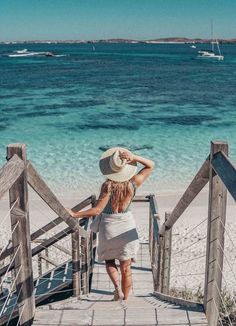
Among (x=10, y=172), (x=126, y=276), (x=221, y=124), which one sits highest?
(x=221, y=124)

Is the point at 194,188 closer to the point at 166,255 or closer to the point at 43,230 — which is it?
the point at 166,255

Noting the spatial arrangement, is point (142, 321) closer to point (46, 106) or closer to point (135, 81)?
point (46, 106)

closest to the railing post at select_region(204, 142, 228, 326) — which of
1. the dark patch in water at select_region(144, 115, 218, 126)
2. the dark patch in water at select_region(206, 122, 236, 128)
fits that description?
the dark patch in water at select_region(206, 122, 236, 128)

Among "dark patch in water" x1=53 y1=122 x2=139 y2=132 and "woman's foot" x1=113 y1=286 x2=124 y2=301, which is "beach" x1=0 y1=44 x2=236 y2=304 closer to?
"dark patch in water" x1=53 y1=122 x2=139 y2=132

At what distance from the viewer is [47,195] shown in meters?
3.73

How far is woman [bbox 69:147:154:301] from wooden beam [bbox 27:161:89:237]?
142mm

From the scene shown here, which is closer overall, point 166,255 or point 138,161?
point 138,161

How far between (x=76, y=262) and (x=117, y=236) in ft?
2.87

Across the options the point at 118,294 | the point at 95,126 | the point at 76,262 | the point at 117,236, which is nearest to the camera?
the point at 117,236

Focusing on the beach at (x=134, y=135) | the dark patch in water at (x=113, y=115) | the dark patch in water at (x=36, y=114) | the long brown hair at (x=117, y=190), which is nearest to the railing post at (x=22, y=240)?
the long brown hair at (x=117, y=190)

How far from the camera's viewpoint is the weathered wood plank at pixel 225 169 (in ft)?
8.51

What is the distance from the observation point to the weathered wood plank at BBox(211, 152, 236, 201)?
2594 millimetres

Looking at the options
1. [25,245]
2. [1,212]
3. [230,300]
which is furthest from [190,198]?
[1,212]

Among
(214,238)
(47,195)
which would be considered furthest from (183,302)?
(47,195)
